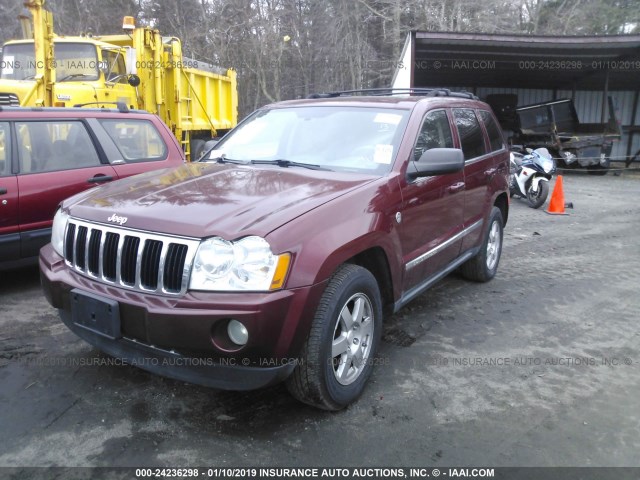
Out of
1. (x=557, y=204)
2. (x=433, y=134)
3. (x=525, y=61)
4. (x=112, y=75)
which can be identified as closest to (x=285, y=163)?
(x=433, y=134)

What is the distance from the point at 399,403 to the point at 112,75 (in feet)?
29.4

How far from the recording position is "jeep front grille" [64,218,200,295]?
8.34 ft

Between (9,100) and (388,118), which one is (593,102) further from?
(9,100)

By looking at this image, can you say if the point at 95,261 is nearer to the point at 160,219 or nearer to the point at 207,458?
the point at 160,219

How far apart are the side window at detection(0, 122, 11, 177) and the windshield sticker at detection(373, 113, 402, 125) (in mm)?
3329

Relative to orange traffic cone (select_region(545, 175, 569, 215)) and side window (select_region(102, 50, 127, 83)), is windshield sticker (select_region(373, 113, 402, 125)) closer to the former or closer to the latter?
orange traffic cone (select_region(545, 175, 569, 215))

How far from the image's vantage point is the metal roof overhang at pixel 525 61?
42.5 ft

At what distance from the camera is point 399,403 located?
3.13m

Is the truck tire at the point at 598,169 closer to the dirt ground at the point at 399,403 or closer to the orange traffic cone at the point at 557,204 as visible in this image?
the orange traffic cone at the point at 557,204

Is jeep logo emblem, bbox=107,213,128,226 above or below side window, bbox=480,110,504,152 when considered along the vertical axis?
below

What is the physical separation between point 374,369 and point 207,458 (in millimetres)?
1365

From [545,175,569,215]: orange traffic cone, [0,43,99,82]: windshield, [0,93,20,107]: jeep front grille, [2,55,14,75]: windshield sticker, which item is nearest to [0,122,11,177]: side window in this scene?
[0,93,20,107]: jeep front grille

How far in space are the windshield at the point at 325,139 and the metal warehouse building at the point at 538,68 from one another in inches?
360

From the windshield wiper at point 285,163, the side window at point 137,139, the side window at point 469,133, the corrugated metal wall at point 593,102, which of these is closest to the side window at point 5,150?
the side window at point 137,139
